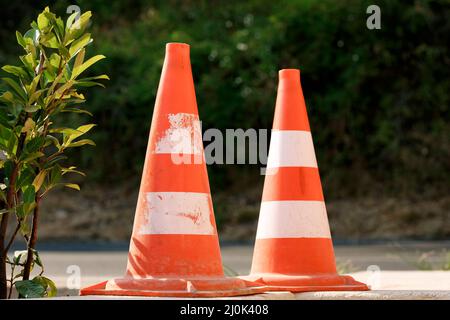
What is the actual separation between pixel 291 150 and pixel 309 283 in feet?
2.40

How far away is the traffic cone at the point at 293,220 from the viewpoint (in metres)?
4.60

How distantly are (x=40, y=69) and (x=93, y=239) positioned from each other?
10.8m

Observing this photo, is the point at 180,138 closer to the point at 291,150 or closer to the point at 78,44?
the point at 78,44

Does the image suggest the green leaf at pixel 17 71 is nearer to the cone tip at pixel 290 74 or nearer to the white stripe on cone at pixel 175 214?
the white stripe on cone at pixel 175 214

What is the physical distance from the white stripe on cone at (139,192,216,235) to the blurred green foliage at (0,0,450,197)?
1132 centimetres

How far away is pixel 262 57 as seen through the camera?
1570 cm

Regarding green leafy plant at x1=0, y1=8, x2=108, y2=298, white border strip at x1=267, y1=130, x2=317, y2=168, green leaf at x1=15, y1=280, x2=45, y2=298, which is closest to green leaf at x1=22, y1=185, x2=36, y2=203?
green leafy plant at x1=0, y1=8, x2=108, y2=298

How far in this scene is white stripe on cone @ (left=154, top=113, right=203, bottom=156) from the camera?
4258 mm

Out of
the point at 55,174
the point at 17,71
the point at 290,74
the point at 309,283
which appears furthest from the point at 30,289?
the point at 290,74

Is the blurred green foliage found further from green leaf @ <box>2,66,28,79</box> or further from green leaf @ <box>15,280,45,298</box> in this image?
green leaf @ <box>15,280,45,298</box>

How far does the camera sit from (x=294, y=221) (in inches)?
185

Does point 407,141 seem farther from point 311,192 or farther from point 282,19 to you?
point 311,192
